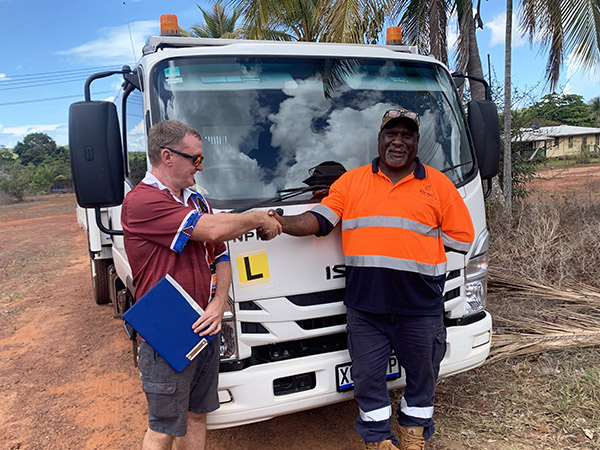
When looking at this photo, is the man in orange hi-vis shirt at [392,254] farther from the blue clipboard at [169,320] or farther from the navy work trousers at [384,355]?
the blue clipboard at [169,320]

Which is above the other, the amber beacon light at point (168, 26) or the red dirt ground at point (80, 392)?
the amber beacon light at point (168, 26)

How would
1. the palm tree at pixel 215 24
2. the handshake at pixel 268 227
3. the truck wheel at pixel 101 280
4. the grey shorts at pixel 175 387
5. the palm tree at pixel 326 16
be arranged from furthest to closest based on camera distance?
1. the palm tree at pixel 215 24
2. the palm tree at pixel 326 16
3. the truck wheel at pixel 101 280
4. the handshake at pixel 268 227
5. the grey shorts at pixel 175 387

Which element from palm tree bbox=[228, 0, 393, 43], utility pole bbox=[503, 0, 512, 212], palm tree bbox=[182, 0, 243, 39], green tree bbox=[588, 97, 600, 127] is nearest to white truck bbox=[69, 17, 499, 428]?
palm tree bbox=[228, 0, 393, 43]

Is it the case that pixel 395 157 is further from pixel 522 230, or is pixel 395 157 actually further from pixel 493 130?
pixel 522 230

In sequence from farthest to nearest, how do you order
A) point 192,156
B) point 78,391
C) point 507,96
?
point 507,96 < point 78,391 < point 192,156

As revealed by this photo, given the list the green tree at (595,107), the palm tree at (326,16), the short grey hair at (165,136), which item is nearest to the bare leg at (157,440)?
the short grey hair at (165,136)

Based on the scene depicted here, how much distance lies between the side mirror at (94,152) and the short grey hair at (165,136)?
55 centimetres

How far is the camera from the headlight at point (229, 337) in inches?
95.1

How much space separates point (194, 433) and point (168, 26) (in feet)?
8.28

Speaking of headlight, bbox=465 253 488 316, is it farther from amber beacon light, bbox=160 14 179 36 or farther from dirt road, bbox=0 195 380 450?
amber beacon light, bbox=160 14 179 36

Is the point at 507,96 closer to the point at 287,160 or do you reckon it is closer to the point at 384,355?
the point at 287,160

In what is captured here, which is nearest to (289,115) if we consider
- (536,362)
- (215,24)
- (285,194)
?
(285,194)

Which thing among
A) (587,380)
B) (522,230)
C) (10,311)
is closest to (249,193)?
(587,380)

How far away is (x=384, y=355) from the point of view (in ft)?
8.41
